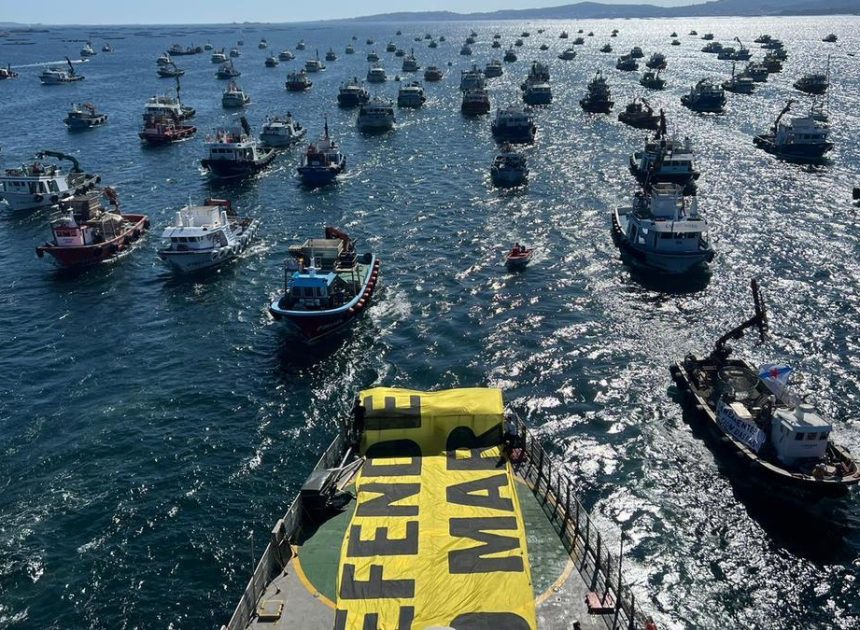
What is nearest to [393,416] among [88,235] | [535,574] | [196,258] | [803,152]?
[535,574]

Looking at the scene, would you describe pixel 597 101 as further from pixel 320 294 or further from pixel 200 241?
pixel 320 294

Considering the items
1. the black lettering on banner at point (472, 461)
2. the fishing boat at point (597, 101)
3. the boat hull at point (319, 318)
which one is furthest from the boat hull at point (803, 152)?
the black lettering on banner at point (472, 461)

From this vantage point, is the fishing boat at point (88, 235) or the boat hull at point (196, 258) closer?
the boat hull at point (196, 258)

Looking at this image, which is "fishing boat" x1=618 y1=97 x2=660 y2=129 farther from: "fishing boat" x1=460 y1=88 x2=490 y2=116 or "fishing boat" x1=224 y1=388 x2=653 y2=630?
"fishing boat" x1=224 y1=388 x2=653 y2=630

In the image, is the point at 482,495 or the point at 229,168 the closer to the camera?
the point at 482,495

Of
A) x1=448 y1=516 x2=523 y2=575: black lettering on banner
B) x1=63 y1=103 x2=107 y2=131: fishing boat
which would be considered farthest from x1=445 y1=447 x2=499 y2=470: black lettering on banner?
x1=63 y1=103 x2=107 y2=131: fishing boat

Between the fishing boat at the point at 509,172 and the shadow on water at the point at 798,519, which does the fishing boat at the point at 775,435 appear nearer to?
the shadow on water at the point at 798,519
